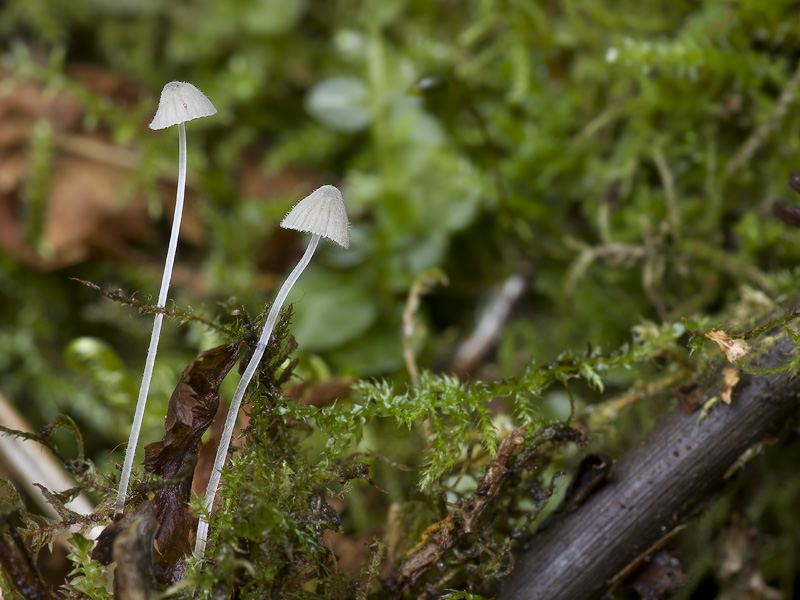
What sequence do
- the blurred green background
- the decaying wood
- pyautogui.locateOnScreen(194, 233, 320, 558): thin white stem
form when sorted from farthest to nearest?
the blurred green background → the decaying wood → pyautogui.locateOnScreen(194, 233, 320, 558): thin white stem

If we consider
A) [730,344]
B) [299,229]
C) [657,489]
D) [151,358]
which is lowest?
[657,489]

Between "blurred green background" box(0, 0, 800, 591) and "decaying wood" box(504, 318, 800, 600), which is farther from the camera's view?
"blurred green background" box(0, 0, 800, 591)

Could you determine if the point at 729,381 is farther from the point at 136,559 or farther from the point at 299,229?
the point at 136,559

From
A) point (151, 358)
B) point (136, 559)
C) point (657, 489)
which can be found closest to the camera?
point (136, 559)

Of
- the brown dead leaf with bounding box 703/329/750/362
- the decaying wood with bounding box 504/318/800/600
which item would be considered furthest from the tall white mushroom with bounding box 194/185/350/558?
the brown dead leaf with bounding box 703/329/750/362

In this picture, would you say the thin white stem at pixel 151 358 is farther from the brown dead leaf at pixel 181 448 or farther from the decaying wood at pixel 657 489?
the decaying wood at pixel 657 489

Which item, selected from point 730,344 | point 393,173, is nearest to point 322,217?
point 730,344

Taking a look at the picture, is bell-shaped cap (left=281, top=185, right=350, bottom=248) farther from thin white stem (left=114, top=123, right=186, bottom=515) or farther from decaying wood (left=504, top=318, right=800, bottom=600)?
decaying wood (left=504, top=318, right=800, bottom=600)

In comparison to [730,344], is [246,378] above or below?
above

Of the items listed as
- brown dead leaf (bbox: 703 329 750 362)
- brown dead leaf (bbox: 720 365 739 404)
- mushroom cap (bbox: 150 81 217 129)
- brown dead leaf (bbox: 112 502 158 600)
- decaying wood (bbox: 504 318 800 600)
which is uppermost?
mushroom cap (bbox: 150 81 217 129)
